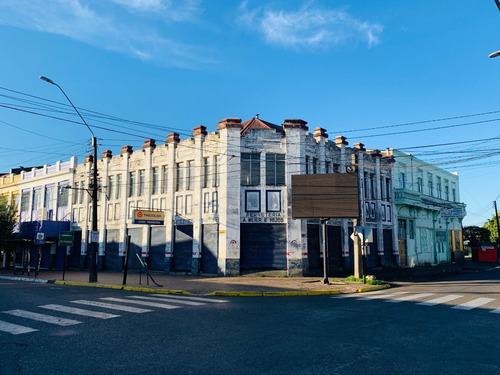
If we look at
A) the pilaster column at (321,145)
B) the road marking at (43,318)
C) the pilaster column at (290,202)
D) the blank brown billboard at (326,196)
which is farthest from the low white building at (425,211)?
the road marking at (43,318)

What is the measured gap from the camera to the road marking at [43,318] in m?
9.12

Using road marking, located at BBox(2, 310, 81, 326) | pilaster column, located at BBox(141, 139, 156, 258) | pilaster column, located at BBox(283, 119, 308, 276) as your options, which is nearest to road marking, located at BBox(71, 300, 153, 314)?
road marking, located at BBox(2, 310, 81, 326)

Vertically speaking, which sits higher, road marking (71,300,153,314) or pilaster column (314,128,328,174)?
pilaster column (314,128,328,174)

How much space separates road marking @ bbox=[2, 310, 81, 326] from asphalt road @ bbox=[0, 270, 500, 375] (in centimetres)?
3

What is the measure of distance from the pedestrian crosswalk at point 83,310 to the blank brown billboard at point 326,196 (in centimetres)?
955

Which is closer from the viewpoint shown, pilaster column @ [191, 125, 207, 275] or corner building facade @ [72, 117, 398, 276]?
corner building facade @ [72, 117, 398, 276]

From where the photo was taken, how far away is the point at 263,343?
23.6 feet

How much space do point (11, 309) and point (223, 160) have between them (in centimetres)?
1576

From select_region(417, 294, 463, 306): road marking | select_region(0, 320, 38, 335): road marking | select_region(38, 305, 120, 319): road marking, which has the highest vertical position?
select_region(0, 320, 38, 335): road marking

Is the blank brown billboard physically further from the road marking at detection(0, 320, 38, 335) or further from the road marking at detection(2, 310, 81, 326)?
the road marking at detection(0, 320, 38, 335)

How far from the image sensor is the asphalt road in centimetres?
580

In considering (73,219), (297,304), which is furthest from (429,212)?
(73,219)

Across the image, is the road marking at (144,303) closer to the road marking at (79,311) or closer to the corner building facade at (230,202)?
the road marking at (79,311)

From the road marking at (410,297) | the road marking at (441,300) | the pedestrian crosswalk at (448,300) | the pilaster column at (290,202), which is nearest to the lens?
the pedestrian crosswalk at (448,300)
